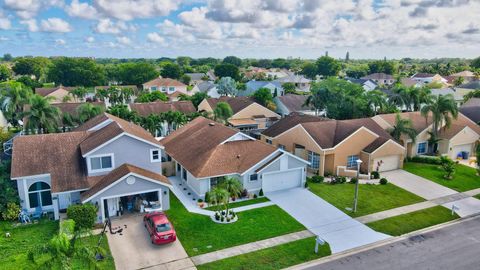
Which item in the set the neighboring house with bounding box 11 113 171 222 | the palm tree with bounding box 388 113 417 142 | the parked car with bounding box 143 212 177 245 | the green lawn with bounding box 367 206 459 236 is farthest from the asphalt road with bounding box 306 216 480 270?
the palm tree with bounding box 388 113 417 142

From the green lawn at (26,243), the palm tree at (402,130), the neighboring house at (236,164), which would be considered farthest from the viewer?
the palm tree at (402,130)

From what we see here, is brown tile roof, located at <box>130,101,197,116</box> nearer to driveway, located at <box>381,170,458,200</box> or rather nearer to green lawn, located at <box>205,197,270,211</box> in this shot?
green lawn, located at <box>205,197,270,211</box>

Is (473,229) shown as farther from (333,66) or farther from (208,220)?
(333,66)

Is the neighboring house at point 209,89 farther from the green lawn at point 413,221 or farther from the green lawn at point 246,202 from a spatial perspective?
the green lawn at point 413,221

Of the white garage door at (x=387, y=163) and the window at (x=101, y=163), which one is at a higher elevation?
the window at (x=101, y=163)

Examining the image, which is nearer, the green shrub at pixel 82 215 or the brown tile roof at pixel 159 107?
the green shrub at pixel 82 215

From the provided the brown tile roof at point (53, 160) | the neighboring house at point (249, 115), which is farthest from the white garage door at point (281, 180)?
the neighboring house at point (249, 115)

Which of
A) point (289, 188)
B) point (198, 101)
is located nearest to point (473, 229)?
point (289, 188)
